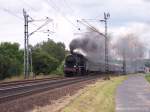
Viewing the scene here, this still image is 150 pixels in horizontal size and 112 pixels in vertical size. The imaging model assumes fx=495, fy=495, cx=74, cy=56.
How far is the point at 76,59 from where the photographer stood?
71.6m

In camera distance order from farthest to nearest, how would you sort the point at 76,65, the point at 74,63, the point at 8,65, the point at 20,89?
the point at 76,65
the point at 74,63
the point at 8,65
the point at 20,89

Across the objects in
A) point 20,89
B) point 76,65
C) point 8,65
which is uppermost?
point 76,65

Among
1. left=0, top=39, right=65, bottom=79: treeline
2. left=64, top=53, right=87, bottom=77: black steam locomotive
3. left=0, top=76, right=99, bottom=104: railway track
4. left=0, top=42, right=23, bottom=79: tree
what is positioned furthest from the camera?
left=64, top=53, right=87, bottom=77: black steam locomotive

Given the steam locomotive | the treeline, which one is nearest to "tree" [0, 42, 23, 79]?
the treeline

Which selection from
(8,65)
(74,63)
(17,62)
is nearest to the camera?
(8,65)

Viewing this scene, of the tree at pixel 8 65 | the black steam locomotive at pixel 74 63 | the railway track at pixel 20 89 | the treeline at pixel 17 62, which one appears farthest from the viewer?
the black steam locomotive at pixel 74 63

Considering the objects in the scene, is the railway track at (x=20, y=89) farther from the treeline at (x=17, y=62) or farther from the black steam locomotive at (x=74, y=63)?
the black steam locomotive at (x=74, y=63)

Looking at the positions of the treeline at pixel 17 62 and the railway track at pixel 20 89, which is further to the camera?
the treeline at pixel 17 62

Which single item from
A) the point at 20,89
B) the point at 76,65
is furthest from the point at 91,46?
the point at 20,89

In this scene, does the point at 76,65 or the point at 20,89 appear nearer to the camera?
the point at 20,89

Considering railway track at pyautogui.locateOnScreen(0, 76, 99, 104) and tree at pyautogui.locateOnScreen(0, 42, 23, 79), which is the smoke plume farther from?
railway track at pyautogui.locateOnScreen(0, 76, 99, 104)

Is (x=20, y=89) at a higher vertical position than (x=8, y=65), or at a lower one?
lower

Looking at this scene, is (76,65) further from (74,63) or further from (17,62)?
(17,62)

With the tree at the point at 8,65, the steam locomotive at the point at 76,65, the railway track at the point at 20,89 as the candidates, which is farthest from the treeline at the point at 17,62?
the railway track at the point at 20,89
